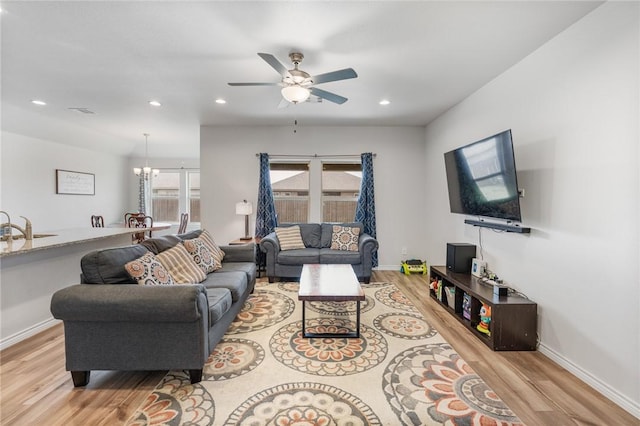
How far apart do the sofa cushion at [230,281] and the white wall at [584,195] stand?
278 cm

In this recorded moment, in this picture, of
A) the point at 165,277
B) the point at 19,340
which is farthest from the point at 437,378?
the point at 19,340

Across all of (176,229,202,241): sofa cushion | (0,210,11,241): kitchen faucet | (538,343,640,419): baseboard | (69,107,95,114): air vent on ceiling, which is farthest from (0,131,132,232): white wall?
(538,343,640,419): baseboard

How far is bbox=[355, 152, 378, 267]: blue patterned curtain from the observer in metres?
5.25

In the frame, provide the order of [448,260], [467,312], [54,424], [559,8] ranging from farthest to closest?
[448,260]
[467,312]
[559,8]
[54,424]

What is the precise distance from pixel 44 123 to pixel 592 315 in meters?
8.13

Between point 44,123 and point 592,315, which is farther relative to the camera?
point 44,123

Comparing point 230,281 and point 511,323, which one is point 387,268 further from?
point 230,281

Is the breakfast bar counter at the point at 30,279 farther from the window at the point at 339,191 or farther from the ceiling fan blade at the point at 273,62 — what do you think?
the window at the point at 339,191

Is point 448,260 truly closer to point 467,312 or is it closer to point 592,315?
point 467,312

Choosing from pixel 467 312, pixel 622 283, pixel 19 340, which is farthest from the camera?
pixel 467 312

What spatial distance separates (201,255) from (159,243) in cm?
44

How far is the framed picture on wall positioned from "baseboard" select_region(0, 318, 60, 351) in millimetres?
4576

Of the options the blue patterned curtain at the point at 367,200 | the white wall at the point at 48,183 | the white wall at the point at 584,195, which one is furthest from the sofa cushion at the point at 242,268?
the white wall at the point at 48,183

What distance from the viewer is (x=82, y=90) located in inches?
146
